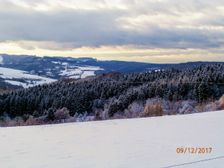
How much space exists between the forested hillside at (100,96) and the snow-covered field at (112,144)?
190 cm

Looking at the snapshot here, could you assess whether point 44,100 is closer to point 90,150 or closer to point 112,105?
point 112,105

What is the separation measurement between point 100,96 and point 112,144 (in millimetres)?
4216

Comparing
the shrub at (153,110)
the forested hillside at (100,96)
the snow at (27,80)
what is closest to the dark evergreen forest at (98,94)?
the forested hillside at (100,96)

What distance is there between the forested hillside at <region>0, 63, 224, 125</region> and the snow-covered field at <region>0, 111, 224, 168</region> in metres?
1.90

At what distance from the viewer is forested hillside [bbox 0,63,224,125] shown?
7.42m

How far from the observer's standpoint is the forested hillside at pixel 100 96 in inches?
292

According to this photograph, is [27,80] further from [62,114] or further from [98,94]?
[62,114]

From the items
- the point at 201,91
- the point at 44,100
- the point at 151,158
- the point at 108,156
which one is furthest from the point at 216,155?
the point at 201,91

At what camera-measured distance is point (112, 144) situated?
4445 mm

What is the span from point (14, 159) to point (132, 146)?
1179 mm

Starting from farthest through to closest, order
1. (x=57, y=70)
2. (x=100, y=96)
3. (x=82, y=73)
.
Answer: (x=57, y=70) → (x=82, y=73) → (x=100, y=96)

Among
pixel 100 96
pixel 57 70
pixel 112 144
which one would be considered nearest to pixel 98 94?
pixel 100 96

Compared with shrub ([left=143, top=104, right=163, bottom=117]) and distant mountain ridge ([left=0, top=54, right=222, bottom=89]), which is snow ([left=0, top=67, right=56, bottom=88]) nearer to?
distant mountain ridge ([left=0, top=54, right=222, bottom=89])
